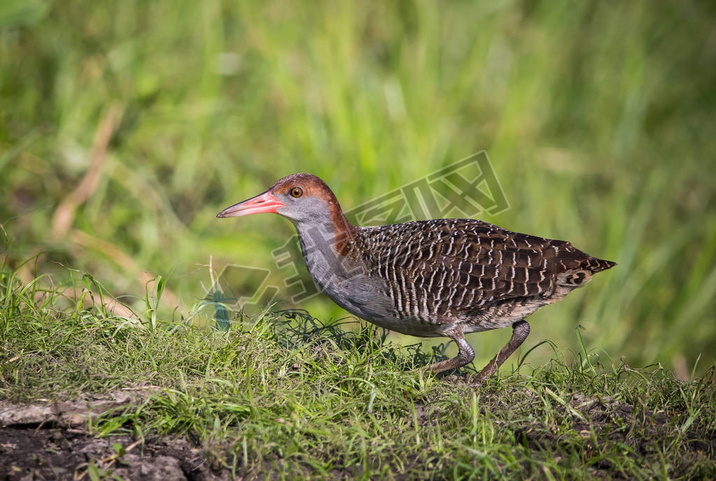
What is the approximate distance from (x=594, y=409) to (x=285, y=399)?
4.73 feet

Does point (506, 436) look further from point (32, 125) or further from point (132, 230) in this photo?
point (32, 125)

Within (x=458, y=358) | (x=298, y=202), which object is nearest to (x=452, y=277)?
(x=458, y=358)

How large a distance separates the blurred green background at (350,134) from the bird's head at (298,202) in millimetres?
1631

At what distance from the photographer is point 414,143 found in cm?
726

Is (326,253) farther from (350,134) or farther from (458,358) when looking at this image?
(350,134)

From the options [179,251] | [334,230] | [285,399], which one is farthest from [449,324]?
[179,251]

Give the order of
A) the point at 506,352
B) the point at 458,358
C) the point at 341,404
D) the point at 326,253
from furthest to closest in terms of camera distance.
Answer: the point at 326,253, the point at 506,352, the point at 458,358, the point at 341,404

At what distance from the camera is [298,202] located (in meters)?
4.72

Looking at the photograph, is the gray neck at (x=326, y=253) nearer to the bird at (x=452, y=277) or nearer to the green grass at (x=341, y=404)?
the bird at (x=452, y=277)

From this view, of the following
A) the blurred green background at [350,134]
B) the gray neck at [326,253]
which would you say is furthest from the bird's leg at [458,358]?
the blurred green background at [350,134]

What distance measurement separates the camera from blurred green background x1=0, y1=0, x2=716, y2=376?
6715 millimetres

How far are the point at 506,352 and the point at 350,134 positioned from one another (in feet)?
10.8

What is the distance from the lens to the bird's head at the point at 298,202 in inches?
185

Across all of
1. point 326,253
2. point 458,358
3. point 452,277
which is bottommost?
point 458,358
